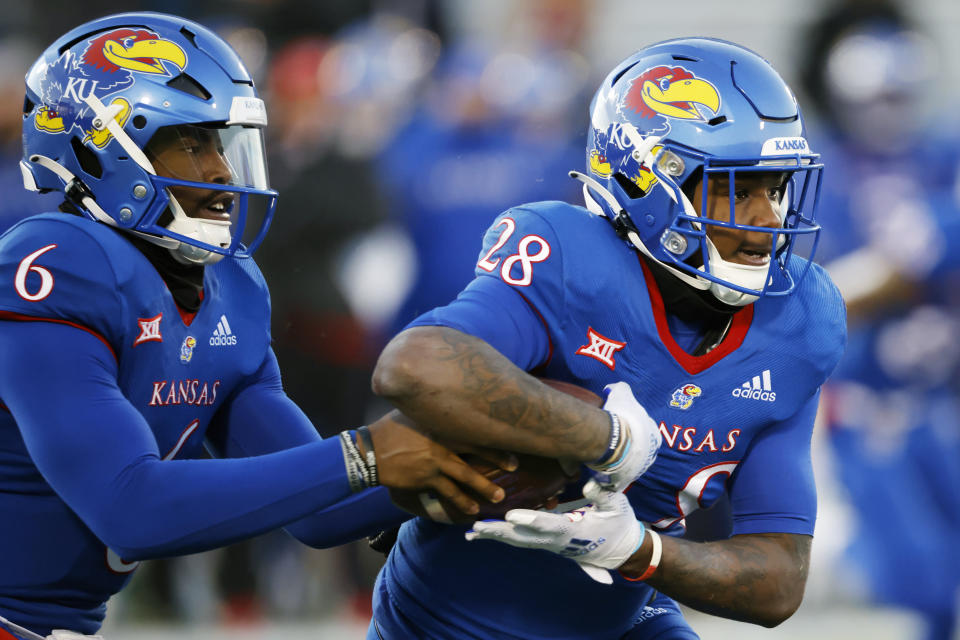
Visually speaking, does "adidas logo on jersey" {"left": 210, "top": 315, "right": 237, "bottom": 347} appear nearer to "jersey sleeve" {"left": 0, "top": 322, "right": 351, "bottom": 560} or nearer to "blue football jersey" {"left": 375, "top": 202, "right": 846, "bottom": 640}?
"jersey sleeve" {"left": 0, "top": 322, "right": 351, "bottom": 560}

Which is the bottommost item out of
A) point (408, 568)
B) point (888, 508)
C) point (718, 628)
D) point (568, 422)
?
point (718, 628)

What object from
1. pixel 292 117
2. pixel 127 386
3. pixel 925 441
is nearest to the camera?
pixel 127 386

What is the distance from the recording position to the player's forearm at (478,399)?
249 cm

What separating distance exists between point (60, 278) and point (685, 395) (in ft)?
4.01

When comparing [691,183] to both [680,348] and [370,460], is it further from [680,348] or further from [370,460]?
[370,460]

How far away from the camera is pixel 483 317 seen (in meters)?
2.62

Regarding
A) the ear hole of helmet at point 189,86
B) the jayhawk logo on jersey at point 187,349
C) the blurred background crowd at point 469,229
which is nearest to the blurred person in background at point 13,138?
the blurred background crowd at point 469,229

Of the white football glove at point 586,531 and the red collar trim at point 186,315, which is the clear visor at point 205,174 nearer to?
the red collar trim at point 186,315

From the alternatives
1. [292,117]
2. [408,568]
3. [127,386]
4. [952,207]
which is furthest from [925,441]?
[127,386]

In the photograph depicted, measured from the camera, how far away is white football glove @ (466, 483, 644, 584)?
8.43 ft

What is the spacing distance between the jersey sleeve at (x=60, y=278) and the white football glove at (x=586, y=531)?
2.64 feet

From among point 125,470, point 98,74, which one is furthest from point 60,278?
point 98,74

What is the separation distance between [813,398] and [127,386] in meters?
1.41

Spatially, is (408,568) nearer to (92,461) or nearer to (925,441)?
(92,461)
